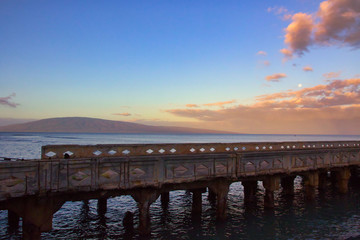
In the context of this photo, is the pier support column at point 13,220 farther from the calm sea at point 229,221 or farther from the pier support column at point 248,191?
the pier support column at point 248,191

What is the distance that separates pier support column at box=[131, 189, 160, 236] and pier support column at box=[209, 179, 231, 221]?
12.9ft

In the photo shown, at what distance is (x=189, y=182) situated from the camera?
1459 cm

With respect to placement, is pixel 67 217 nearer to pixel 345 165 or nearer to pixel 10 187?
pixel 10 187

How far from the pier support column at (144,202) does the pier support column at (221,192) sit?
3.92 metres

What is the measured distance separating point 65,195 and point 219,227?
9073 millimetres

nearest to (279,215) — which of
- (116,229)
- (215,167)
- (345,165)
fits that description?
(215,167)

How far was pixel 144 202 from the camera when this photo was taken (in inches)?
527

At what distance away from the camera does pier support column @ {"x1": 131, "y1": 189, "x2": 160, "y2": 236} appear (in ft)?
43.7

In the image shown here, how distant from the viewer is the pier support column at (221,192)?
624 inches

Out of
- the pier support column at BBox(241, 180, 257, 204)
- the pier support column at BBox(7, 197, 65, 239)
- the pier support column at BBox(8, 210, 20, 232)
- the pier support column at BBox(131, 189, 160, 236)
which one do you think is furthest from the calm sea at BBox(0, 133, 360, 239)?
the pier support column at BBox(7, 197, 65, 239)

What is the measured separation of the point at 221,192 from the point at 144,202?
5.01 metres

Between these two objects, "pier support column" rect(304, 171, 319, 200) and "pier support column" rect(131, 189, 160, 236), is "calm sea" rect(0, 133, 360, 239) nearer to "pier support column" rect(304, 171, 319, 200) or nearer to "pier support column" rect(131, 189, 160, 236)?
"pier support column" rect(304, 171, 319, 200)

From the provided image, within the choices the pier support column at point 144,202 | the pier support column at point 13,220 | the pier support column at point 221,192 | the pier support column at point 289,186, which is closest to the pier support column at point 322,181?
the pier support column at point 289,186

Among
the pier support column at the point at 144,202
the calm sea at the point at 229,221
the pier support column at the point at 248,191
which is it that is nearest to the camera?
the pier support column at the point at 144,202
